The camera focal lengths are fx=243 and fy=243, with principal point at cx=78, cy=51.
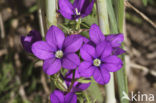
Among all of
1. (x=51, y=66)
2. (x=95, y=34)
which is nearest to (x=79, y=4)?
(x=95, y=34)

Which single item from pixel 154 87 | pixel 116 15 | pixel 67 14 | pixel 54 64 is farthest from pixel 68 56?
pixel 154 87

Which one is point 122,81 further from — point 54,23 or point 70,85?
point 54,23

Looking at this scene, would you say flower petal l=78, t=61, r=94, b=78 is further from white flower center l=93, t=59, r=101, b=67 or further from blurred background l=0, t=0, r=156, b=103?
blurred background l=0, t=0, r=156, b=103

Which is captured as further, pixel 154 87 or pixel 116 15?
pixel 154 87

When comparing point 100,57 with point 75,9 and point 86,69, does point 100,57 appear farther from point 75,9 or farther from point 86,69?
point 75,9

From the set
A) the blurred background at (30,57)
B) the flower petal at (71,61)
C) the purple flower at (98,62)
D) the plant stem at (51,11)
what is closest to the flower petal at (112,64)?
the purple flower at (98,62)

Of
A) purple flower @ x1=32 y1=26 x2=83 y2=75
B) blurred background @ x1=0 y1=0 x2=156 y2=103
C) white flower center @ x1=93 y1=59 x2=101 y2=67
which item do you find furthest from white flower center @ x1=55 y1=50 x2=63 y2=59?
blurred background @ x1=0 y1=0 x2=156 y2=103

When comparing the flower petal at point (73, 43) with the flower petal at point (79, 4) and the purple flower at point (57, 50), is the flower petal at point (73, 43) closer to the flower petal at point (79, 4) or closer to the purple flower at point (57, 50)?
the purple flower at point (57, 50)
